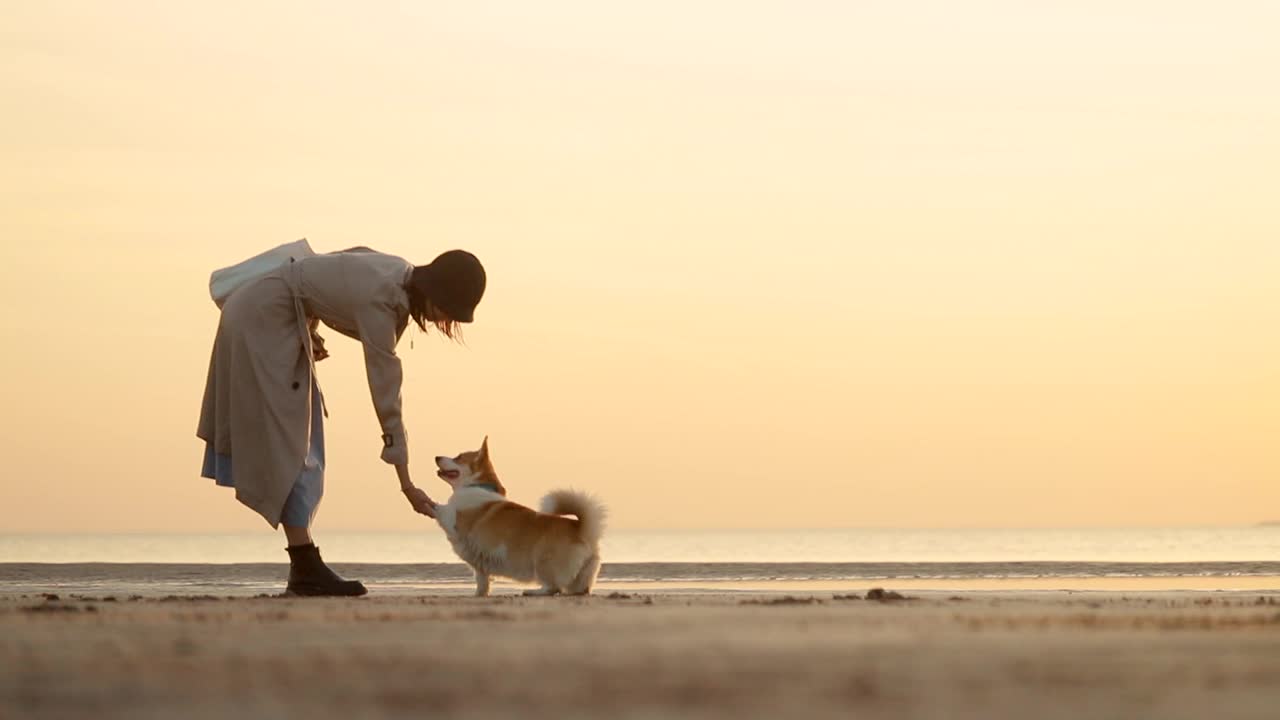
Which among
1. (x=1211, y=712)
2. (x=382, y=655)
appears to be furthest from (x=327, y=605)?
(x=1211, y=712)

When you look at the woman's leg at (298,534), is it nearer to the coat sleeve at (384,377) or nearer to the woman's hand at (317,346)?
the coat sleeve at (384,377)

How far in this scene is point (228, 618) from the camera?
19.2ft

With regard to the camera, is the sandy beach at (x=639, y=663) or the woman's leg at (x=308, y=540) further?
the woman's leg at (x=308, y=540)

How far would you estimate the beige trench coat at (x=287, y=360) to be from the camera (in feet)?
27.6

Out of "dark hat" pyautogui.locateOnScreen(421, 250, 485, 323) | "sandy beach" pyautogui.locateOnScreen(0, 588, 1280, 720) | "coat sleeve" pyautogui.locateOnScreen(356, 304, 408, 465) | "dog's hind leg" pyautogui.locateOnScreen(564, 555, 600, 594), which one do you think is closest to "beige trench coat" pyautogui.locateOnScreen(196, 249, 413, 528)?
"coat sleeve" pyautogui.locateOnScreen(356, 304, 408, 465)

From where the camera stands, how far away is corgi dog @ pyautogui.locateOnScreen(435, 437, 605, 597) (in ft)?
29.6

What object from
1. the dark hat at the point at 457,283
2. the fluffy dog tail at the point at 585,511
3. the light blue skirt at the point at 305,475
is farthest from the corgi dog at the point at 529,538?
the dark hat at the point at 457,283

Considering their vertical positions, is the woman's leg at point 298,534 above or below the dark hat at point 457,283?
below

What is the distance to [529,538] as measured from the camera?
905 cm

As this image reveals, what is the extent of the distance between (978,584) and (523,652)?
11.1 m

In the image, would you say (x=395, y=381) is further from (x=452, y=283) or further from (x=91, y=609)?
(x=91, y=609)

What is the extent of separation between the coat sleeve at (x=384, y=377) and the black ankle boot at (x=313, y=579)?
58 cm

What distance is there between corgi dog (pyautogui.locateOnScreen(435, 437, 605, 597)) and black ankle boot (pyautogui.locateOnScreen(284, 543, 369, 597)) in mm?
923

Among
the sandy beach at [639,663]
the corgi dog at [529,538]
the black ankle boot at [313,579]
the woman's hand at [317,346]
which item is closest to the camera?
the sandy beach at [639,663]
